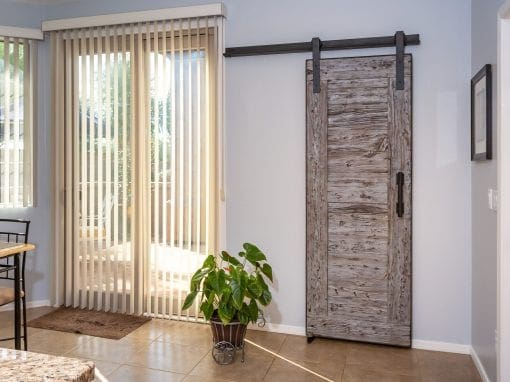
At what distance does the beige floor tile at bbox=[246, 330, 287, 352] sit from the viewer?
3096 millimetres

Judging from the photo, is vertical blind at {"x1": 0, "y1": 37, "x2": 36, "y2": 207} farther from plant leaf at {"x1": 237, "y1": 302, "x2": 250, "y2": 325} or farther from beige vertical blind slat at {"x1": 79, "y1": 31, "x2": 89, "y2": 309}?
plant leaf at {"x1": 237, "y1": 302, "x2": 250, "y2": 325}

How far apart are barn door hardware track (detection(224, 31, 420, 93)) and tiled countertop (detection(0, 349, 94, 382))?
9.18 feet

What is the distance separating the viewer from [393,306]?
305cm

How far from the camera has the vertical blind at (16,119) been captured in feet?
12.3

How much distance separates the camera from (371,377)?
263 cm

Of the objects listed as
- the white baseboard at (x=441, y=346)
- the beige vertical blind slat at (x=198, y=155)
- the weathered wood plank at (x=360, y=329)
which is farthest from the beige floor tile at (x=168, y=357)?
the white baseboard at (x=441, y=346)

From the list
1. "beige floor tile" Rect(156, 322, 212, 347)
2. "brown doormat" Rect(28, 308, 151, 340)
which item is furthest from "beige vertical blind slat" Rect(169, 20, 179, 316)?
"brown doormat" Rect(28, 308, 151, 340)

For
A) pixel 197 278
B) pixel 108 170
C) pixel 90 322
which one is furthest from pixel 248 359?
pixel 108 170

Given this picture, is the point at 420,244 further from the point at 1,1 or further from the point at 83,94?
the point at 1,1

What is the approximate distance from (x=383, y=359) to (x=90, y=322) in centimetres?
228

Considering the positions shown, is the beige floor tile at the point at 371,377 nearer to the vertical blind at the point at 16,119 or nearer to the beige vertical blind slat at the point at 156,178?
the beige vertical blind slat at the point at 156,178

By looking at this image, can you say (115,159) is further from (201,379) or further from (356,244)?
(356,244)

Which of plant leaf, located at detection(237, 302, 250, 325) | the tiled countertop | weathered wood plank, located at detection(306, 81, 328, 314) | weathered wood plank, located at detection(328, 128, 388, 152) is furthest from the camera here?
weathered wood plank, located at detection(306, 81, 328, 314)

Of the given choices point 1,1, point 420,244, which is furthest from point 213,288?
point 1,1
